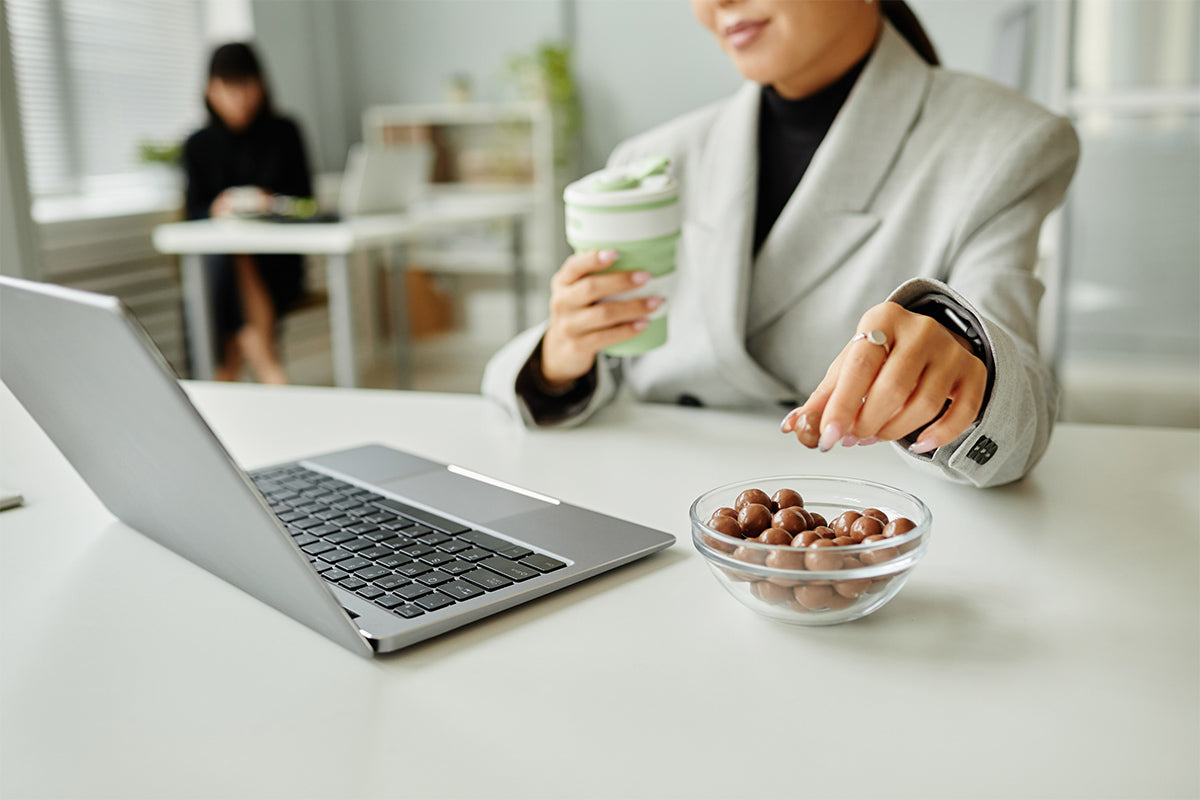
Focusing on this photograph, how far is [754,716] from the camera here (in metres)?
0.47

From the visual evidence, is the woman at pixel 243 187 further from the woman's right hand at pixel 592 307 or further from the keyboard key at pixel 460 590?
the keyboard key at pixel 460 590

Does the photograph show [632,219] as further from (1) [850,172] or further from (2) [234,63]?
(2) [234,63]

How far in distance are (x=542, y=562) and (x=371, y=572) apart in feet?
0.33

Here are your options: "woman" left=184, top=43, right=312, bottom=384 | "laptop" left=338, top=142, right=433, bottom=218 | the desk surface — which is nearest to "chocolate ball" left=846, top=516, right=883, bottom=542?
the desk surface

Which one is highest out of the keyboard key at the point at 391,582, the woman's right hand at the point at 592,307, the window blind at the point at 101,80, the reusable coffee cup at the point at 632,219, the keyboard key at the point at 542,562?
the window blind at the point at 101,80

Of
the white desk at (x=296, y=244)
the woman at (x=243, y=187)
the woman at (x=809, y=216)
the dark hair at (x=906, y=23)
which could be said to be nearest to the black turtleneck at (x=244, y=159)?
the woman at (x=243, y=187)

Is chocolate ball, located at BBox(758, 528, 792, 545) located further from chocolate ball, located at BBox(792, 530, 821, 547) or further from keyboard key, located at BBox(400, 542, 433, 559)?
keyboard key, located at BBox(400, 542, 433, 559)

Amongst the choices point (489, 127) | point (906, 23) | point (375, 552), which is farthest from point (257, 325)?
point (375, 552)

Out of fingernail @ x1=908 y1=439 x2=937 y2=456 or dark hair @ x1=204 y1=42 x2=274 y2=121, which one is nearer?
fingernail @ x1=908 y1=439 x2=937 y2=456

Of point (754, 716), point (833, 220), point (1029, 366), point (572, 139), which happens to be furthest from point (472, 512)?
point (572, 139)

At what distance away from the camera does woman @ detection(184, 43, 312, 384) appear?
3658 millimetres

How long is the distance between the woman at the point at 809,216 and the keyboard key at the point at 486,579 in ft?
1.04

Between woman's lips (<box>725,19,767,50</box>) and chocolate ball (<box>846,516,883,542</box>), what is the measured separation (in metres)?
0.65

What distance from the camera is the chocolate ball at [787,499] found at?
605 millimetres
